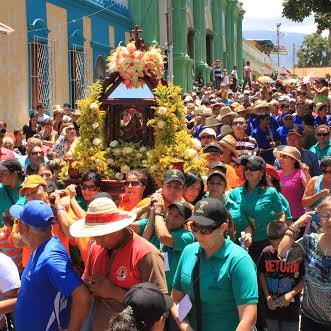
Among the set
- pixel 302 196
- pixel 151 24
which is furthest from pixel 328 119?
pixel 151 24

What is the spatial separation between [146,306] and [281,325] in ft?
10.9

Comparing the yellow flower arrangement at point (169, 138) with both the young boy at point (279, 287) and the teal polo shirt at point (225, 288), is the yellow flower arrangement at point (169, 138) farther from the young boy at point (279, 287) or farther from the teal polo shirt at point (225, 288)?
the teal polo shirt at point (225, 288)

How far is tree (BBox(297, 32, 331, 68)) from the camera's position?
13238 cm

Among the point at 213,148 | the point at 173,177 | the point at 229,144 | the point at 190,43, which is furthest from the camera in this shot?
the point at 190,43

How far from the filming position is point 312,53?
137 meters

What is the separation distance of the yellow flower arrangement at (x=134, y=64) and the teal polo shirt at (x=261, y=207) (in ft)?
7.38

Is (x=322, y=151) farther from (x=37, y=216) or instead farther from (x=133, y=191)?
(x=37, y=216)

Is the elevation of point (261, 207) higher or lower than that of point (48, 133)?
lower

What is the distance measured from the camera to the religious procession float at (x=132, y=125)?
324 inches

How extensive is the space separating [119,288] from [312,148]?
6123 mm

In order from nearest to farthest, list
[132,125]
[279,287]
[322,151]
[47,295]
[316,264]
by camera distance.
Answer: [47,295]
[316,264]
[279,287]
[132,125]
[322,151]

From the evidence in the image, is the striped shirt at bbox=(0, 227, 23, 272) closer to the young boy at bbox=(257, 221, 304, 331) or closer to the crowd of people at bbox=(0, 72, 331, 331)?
the crowd of people at bbox=(0, 72, 331, 331)

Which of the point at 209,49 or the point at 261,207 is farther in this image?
the point at 209,49

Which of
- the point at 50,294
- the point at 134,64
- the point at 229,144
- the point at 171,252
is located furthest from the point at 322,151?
the point at 50,294
